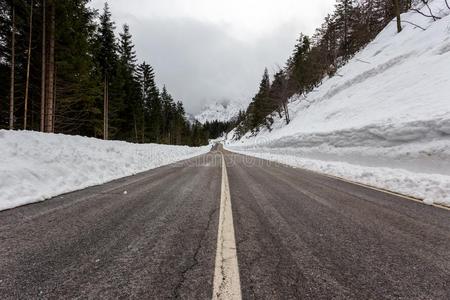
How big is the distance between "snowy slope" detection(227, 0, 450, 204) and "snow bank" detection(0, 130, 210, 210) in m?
8.92

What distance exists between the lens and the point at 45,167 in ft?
24.5

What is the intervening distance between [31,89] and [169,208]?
2079 cm

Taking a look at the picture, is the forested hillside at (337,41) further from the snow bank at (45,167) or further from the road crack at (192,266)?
the road crack at (192,266)

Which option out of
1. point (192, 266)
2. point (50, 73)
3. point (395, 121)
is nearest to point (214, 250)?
point (192, 266)

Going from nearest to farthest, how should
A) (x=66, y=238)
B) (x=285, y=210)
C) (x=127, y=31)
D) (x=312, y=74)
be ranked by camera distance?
(x=66, y=238) → (x=285, y=210) → (x=127, y=31) → (x=312, y=74)

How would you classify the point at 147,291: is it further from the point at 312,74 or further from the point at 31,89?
the point at 312,74

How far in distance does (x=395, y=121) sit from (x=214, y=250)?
440 inches

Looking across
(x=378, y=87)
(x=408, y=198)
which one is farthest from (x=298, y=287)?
(x=378, y=87)

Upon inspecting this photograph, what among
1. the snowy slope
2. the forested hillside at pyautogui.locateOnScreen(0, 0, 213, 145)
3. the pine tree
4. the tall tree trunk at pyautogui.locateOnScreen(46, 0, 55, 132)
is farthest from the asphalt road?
the pine tree

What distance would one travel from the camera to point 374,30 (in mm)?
37656

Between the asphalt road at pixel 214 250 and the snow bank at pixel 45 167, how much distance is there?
124 cm

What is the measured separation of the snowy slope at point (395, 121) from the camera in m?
8.16

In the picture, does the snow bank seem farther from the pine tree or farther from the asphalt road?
the pine tree

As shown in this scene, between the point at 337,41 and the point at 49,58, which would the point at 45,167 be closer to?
the point at 49,58
